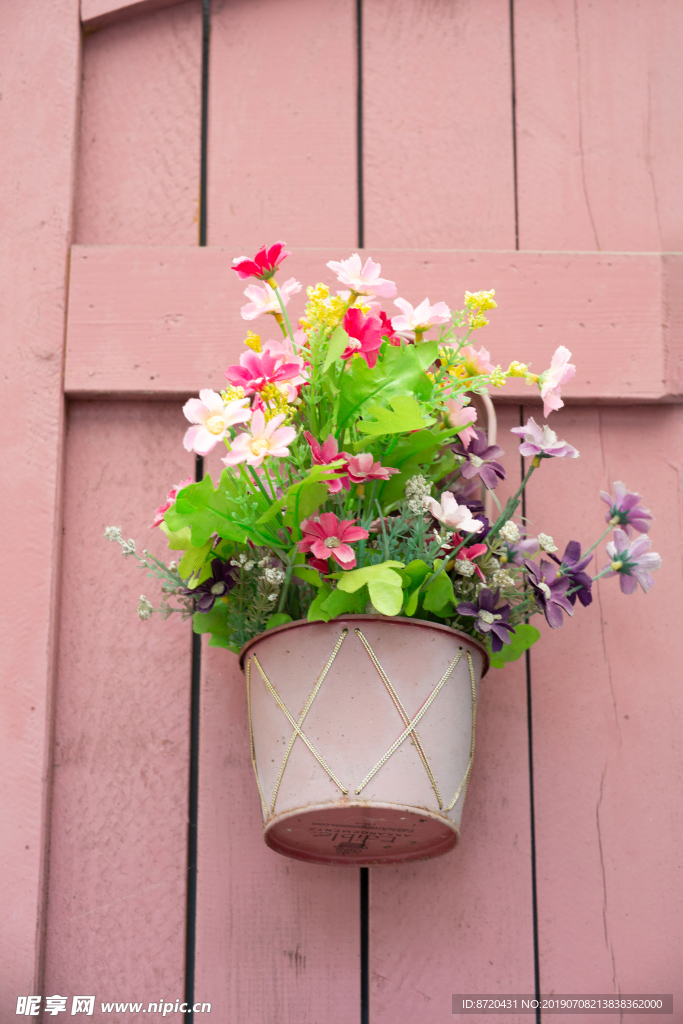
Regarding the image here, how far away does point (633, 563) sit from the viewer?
122 centimetres

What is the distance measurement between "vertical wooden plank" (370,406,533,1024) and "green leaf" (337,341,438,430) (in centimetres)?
42

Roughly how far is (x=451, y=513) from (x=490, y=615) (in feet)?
0.37

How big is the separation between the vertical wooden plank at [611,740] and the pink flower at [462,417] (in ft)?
0.75

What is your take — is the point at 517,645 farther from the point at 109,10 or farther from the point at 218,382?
the point at 109,10

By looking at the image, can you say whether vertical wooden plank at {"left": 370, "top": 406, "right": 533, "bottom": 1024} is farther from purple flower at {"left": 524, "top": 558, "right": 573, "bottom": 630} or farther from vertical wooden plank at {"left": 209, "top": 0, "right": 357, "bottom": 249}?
vertical wooden plank at {"left": 209, "top": 0, "right": 357, "bottom": 249}

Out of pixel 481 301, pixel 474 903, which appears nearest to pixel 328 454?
pixel 481 301

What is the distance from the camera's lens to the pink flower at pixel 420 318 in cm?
117

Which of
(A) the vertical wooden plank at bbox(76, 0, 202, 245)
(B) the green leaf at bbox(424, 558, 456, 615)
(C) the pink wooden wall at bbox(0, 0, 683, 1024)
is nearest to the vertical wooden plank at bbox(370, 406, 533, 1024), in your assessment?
(C) the pink wooden wall at bbox(0, 0, 683, 1024)

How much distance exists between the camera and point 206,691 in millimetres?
1329

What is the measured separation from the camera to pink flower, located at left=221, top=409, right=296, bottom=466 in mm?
1034

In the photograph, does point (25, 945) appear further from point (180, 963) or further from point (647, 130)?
point (647, 130)

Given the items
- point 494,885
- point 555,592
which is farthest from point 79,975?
point 555,592

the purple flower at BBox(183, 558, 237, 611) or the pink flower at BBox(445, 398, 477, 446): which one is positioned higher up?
the pink flower at BBox(445, 398, 477, 446)

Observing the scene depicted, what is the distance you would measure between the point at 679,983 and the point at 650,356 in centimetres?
78
